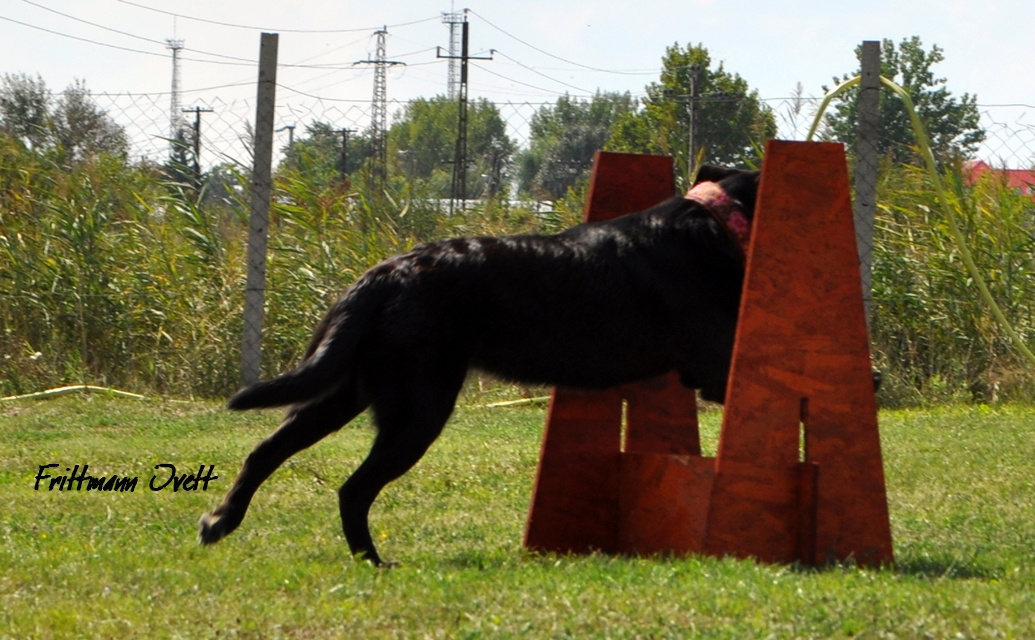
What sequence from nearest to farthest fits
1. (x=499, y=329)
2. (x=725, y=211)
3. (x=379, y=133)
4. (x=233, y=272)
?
(x=499, y=329)
(x=725, y=211)
(x=233, y=272)
(x=379, y=133)

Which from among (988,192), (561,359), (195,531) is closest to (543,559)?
(561,359)

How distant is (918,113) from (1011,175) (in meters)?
15.1

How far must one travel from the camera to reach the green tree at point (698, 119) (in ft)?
34.8

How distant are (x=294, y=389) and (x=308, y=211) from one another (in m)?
6.53

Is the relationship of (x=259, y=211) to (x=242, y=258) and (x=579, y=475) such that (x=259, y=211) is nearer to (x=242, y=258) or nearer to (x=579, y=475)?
(x=242, y=258)

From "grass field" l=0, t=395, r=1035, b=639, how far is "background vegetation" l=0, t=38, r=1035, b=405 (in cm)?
204

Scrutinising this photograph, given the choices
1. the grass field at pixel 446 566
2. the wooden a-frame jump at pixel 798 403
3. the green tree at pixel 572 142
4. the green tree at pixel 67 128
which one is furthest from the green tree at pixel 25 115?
the green tree at pixel 572 142

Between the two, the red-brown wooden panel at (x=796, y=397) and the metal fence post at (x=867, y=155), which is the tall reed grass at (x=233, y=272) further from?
the red-brown wooden panel at (x=796, y=397)

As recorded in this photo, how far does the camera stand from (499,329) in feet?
14.4

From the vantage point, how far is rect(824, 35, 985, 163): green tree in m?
10.6

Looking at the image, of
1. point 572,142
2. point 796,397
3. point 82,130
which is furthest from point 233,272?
point 572,142

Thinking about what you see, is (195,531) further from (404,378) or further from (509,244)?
(509,244)

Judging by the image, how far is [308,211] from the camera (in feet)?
34.7

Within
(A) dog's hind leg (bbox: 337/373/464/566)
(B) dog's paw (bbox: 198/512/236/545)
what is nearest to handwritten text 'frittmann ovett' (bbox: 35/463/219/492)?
(B) dog's paw (bbox: 198/512/236/545)
